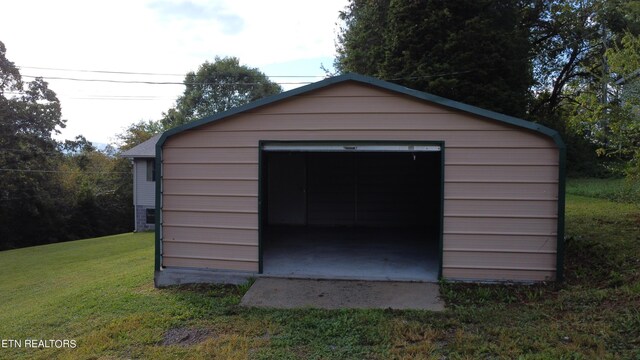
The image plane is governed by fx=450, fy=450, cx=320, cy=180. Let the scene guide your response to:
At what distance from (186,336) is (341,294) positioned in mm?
1893

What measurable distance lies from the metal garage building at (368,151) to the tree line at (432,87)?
3112 millimetres

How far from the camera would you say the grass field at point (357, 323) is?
152 inches

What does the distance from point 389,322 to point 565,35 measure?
20.1m

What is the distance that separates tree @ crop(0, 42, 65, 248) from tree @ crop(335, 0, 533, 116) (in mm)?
18668

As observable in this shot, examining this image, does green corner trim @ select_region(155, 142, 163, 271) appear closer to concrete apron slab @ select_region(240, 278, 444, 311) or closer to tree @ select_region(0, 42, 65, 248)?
concrete apron slab @ select_region(240, 278, 444, 311)

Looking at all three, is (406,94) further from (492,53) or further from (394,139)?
(492,53)

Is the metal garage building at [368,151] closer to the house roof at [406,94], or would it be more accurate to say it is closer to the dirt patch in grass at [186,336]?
the house roof at [406,94]

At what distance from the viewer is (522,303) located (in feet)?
16.4

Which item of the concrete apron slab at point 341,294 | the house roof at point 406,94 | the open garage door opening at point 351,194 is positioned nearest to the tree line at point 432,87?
the house roof at point 406,94

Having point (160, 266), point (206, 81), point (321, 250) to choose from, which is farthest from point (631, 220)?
point (206, 81)

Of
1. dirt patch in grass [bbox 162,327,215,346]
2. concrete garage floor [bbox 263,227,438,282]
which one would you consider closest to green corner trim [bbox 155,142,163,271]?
concrete garage floor [bbox 263,227,438,282]

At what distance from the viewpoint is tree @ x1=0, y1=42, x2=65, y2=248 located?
22203 mm

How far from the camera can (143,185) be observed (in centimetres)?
1973

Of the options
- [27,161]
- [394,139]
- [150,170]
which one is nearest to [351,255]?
[394,139]
